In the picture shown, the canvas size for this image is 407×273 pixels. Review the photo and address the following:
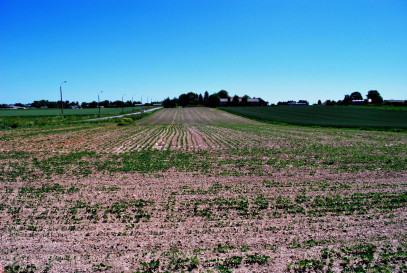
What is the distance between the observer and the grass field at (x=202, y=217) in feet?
21.5

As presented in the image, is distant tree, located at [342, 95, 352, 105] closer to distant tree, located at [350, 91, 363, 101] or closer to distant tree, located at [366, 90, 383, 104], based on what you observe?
distant tree, located at [350, 91, 363, 101]

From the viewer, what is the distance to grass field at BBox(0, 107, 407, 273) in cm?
655

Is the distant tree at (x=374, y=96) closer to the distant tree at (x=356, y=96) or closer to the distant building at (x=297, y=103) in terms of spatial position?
the distant tree at (x=356, y=96)

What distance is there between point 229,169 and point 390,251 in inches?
363

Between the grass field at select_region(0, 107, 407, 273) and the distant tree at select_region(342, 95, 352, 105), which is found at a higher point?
the distant tree at select_region(342, 95, 352, 105)

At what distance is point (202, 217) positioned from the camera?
8836 mm

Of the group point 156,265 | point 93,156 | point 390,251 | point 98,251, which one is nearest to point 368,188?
point 390,251

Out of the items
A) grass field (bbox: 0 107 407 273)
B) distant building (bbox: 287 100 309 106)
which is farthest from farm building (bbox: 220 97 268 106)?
grass field (bbox: 0 107 407 273)

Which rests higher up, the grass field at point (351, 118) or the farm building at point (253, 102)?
the farm building at point (253, 102)

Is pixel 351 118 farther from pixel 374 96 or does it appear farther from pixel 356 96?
pixel 356 96

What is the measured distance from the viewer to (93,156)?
1941cm

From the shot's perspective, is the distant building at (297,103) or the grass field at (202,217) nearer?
the grass field at (202,217)

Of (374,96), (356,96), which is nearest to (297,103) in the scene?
(374,96)

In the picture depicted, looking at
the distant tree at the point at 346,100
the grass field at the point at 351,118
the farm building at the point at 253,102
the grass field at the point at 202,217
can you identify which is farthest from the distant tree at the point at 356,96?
the grass field at the point at 202,217
